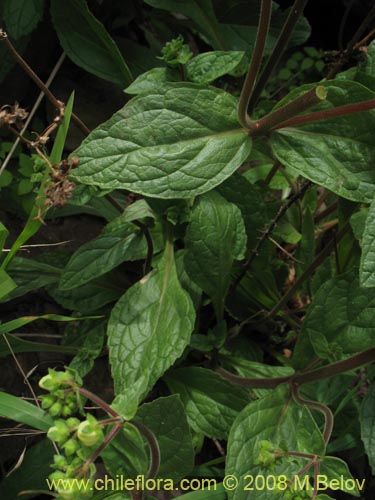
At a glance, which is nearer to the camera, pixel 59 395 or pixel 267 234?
pixel 59 395

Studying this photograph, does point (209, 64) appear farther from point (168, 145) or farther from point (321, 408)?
point (321, 408)

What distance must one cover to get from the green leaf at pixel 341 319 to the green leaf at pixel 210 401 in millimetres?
211

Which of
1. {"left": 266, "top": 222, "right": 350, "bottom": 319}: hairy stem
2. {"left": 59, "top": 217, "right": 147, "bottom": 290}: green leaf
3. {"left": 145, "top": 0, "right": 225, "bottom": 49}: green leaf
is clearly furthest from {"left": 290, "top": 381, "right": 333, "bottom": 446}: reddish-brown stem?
{"left": 145, "top": 0, "right": 225, "bottom": 49}: green leaf

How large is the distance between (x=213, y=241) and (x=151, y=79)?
383mm

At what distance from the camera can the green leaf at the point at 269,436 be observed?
118cm

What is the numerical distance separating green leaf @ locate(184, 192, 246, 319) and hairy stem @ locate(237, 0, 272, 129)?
183 mm

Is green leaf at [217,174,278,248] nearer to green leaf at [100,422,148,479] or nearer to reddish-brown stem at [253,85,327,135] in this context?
reddish-brown stem at [253,85,327,135]

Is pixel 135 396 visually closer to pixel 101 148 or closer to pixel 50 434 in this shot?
pixel 50 434

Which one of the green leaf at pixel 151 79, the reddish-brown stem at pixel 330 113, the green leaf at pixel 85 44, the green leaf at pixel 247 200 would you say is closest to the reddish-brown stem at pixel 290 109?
the reddish-brown stem at pixel 330 113

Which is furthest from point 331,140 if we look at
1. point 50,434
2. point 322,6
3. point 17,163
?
point 322,6

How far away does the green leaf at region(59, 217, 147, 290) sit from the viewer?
1356 mm

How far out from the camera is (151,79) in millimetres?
1337

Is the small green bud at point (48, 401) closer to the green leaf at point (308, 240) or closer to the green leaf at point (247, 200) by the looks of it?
the green leaf at point (247, 200)

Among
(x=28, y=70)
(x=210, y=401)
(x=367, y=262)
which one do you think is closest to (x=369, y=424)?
(x=210, y=401)
